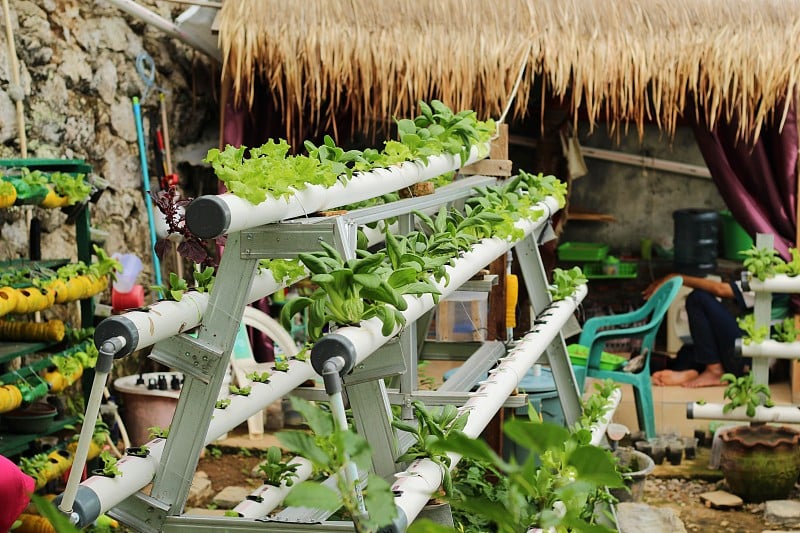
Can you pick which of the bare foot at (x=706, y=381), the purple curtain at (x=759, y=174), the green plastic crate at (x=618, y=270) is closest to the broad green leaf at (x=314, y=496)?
the purple curtain at (x=759, y=174)

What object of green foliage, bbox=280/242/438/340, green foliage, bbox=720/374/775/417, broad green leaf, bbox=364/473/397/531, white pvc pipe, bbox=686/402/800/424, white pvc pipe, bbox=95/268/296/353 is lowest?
white pvc pipe, bbox=686/402/800/424

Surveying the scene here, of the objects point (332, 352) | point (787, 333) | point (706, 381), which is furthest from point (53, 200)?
point (706, 381)

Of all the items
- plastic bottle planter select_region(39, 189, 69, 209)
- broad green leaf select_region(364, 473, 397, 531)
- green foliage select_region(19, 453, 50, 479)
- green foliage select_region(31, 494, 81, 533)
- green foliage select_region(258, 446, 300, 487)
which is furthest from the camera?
plastic bottle planter select_region(39, 189, 69, 209)

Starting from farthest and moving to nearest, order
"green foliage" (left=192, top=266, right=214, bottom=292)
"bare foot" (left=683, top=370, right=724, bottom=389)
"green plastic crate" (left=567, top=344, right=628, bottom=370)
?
"bare foot" (left=683, top=370, right=724, bottom=389) → "green plastic crate" (left=567, top=344, right=628, bottom=370) → "green foliage" (left=192, top=266, right=214, bottom=292)

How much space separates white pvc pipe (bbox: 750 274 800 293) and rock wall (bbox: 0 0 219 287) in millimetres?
3293

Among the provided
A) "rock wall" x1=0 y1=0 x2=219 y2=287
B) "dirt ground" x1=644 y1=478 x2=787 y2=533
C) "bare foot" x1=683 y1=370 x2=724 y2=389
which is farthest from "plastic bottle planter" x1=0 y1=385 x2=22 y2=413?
"bare foot" x1=683 y1=370 x2=724 y2=389

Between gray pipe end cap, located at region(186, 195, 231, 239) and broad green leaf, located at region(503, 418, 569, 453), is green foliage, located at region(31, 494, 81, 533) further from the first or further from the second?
gray pipe end cap, located at region(186, 195, 231, 239)

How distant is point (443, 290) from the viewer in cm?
274

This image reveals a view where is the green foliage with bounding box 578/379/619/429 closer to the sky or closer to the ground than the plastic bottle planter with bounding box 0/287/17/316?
closer to the ground

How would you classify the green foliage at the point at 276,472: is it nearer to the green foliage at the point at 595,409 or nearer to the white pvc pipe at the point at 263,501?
the white pvc pipe at the point at 263,501

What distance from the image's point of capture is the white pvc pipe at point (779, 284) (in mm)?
5535

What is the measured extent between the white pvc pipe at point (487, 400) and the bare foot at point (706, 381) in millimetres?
2730

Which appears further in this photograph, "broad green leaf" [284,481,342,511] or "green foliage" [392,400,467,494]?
"green foliage" [392,400,467,494]

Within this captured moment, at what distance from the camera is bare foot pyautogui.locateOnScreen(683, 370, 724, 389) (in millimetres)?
7320
